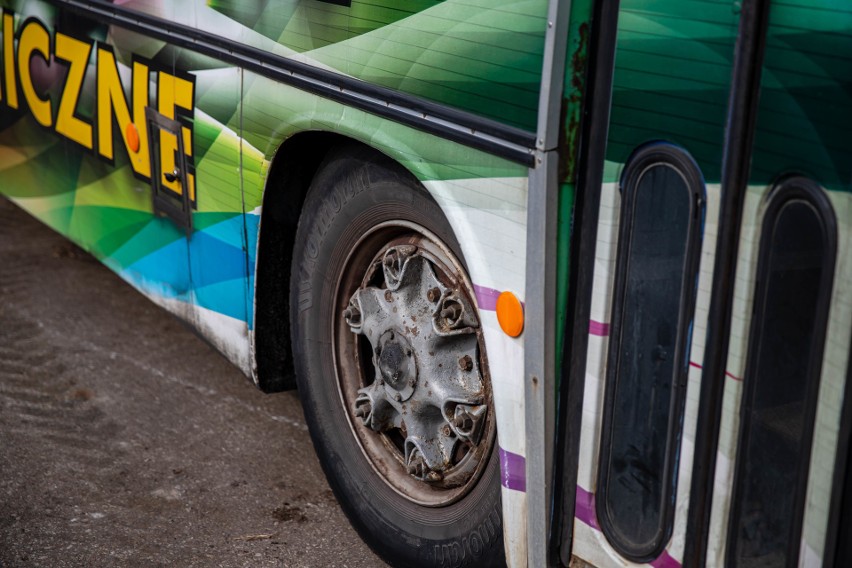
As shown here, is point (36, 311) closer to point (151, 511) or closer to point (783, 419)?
point (151, 511)

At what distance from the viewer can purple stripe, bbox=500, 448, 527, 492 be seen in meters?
2.23

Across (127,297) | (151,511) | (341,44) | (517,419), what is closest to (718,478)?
(517,419)

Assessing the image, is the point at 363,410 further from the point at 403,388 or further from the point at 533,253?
the point at 533,253

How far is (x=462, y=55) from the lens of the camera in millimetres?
2160

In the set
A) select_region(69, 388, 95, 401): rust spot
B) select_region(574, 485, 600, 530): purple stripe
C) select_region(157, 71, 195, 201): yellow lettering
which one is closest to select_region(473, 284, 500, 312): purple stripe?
select_region(574, 485, 600, 530): purple stripe

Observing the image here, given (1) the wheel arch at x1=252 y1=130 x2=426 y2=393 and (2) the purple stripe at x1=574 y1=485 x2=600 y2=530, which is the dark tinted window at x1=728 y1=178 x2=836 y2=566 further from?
(1) the wheel arch at x1=252 y1=130 x2=426 y2=393

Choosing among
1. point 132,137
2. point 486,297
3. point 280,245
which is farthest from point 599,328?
point 132,137

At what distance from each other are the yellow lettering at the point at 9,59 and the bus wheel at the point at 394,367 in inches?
75.4

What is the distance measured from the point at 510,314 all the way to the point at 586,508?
0.42m

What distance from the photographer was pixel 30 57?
404cm

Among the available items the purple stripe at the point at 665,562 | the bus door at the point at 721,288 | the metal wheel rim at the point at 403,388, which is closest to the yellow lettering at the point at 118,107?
the metal wheel rim at the point at 403,388

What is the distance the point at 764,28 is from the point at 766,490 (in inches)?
30.2

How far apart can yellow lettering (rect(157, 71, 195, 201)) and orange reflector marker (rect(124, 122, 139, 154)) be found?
0.57 ft

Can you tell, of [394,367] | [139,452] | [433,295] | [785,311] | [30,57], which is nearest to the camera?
[785,311]
